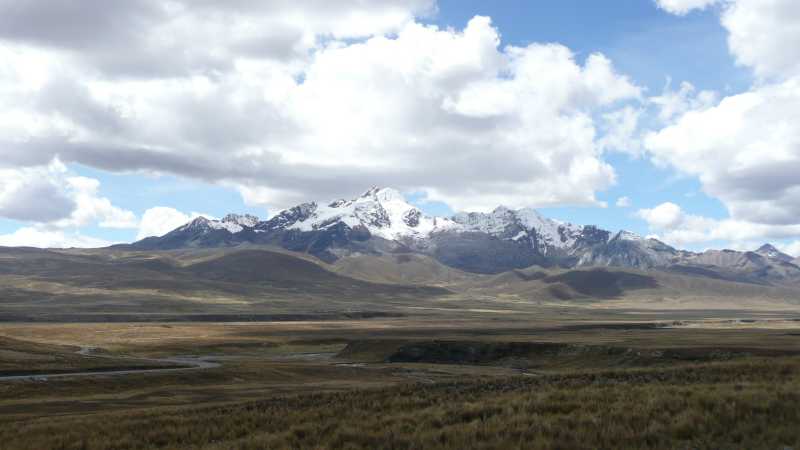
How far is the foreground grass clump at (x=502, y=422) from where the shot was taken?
2073 cm

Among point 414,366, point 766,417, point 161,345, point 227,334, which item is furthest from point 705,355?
point 227,334

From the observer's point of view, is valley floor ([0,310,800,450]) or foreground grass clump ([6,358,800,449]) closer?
foreground grass clump ([6,358,800,449])

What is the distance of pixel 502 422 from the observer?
23250mm

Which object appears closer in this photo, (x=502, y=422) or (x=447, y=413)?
(x=502, y=422)

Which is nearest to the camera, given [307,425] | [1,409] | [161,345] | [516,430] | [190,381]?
[516,430]

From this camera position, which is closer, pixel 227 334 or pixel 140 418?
pixel 140 418

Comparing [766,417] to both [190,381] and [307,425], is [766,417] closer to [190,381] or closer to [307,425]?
[307,425]

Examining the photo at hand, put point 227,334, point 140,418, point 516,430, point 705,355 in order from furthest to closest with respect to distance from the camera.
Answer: point 227,334
point 705,355
point 140,418
point 516,430

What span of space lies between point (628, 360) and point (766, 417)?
73.9 metres

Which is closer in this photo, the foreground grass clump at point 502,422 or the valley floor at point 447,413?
the foreground grass clump at point 502,422

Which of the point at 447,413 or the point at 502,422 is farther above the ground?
the point at 502,422

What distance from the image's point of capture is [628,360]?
92.5 metres

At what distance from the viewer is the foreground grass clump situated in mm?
20734

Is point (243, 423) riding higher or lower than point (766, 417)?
lower
